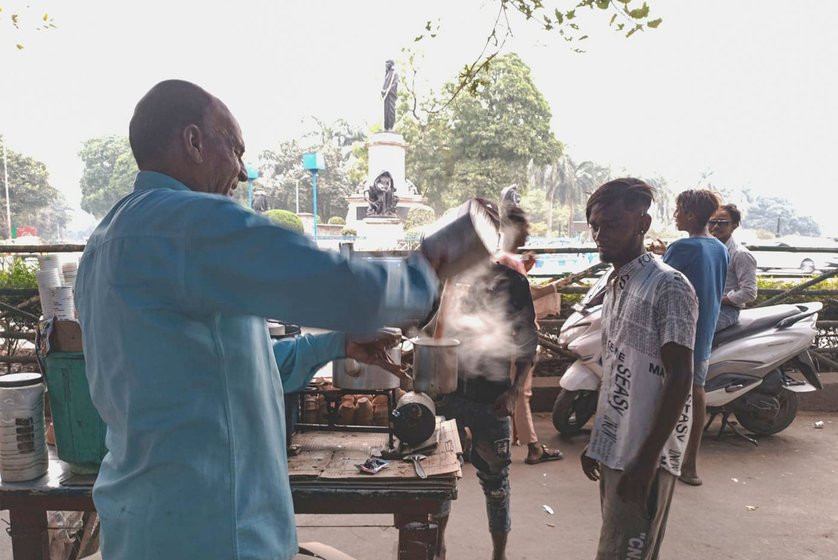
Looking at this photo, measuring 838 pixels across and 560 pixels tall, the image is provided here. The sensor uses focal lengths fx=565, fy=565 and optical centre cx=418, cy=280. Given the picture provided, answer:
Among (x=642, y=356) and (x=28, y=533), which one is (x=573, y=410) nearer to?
(x=642, y=356)

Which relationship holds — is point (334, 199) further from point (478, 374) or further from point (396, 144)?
point (478, 374)

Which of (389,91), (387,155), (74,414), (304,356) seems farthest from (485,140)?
(304,356)

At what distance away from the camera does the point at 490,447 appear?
319 cm

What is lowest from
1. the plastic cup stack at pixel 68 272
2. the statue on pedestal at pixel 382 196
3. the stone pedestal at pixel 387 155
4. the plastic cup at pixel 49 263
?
the plastic cup stack at pixel 68 272

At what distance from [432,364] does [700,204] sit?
8.41ft

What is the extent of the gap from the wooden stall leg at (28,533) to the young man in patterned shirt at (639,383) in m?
2.12

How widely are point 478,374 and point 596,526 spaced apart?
146cm

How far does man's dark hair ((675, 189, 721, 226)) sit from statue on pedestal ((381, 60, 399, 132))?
23429 millimetres

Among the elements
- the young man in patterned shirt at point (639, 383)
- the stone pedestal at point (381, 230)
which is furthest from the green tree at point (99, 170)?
the young man in patterned shirt at point (639, 383)

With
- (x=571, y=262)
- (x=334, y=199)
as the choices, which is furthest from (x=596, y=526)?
(x=334, y=199)

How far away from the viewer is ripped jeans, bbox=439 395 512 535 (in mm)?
3186

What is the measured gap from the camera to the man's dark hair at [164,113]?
1188mm

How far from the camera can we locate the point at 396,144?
2584 cm

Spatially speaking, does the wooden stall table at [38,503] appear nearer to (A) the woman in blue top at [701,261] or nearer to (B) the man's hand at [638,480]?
(B) the man's hand at [638,480]
